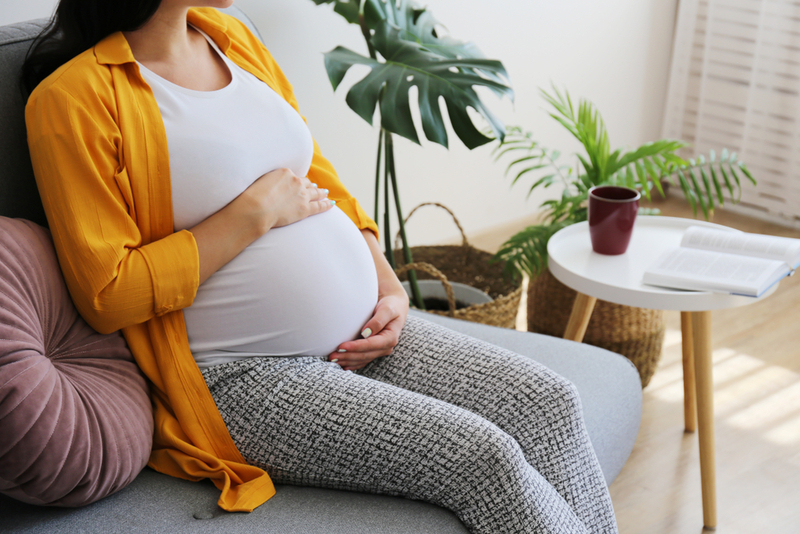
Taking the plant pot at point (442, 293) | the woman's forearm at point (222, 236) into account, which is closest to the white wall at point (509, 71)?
the plant pot at point (442, 293)

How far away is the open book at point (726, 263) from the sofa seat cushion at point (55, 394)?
91 centimetres

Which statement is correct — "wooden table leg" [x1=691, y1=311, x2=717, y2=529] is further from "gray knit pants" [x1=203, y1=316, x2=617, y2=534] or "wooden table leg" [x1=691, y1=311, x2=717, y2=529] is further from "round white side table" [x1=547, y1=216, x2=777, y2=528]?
"gray knit pants" [x1=203, y1=316, x2=617, y2=534]

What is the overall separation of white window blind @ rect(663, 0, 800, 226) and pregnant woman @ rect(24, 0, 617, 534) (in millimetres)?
2284

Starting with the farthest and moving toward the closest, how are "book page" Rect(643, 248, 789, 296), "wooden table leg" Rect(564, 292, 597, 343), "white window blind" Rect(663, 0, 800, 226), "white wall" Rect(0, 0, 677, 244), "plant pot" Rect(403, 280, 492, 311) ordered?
"white window blind" Rect(663, 0, 800, 226), "white wall" Rect(0, 0, 677, 244), "plant pot" Rect(403, 280, 492, 311), "wooden table leg" Rect(564, 292, 597, 343), "book page" Rect(643, 248, 789, 296)

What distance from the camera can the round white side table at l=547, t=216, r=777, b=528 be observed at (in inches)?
49.6

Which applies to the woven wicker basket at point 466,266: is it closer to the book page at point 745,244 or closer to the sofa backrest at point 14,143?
the book page at point 745,244

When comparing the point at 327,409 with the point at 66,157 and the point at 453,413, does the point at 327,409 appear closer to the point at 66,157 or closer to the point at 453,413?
the point at 453,413

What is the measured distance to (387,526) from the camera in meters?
0.85

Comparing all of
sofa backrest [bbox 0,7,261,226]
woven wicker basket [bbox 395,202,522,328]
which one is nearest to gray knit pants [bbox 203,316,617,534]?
sofa backrest [bbox 0,7,261,226]

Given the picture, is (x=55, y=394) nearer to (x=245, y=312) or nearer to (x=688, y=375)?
(x=245, y=312)

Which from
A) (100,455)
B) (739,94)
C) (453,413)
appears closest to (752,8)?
(739,94)

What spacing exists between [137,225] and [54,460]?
1.00ft

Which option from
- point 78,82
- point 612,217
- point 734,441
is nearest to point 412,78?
point 612,217

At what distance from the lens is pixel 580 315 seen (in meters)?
1.53
